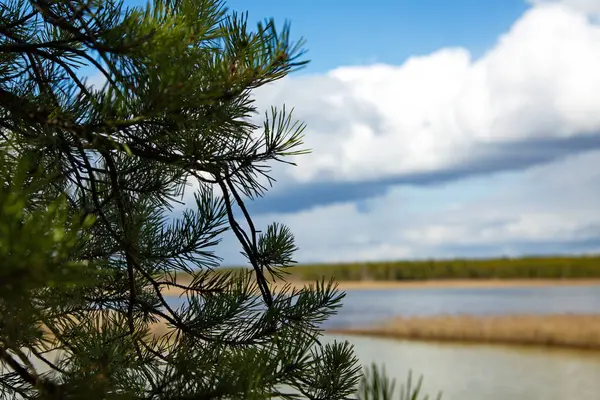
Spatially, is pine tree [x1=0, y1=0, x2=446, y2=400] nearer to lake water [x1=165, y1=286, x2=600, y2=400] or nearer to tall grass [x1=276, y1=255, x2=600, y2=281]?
lake water [x1=165, y1=286, x2=600, y2=400]

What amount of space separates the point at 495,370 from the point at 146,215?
795 centimetres

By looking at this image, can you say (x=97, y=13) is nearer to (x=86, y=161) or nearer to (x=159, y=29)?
(x=159, y=29)

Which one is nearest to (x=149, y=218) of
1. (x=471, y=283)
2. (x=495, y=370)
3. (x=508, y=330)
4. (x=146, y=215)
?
(x=146, y=215)

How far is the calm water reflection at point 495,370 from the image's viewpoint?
7695 millimetres

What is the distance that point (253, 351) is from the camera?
98 cm

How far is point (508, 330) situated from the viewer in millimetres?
10477

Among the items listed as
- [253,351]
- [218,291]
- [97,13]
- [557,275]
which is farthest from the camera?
[557,275]

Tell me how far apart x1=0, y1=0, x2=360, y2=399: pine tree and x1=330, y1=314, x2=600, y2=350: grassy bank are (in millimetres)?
9156

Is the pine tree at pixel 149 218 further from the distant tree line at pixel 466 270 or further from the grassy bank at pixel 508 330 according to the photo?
the distant tree line at pixel 466 270

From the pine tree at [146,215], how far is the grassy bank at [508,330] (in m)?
9.16

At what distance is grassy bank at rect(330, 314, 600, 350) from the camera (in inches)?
380

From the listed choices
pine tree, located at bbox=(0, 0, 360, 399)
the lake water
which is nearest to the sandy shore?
the lake water

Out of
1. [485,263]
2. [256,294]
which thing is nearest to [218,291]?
[256,294]

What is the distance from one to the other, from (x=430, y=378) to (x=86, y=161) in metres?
7.98
